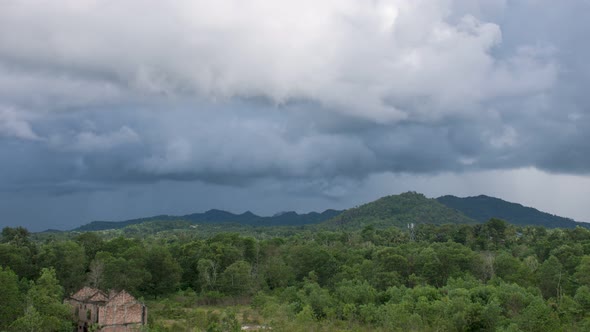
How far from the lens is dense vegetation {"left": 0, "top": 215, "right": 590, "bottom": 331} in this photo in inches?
1709

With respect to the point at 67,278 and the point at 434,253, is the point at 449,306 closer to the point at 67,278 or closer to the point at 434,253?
the point at 434,253

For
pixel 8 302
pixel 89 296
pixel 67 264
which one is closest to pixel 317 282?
pixel 67 264

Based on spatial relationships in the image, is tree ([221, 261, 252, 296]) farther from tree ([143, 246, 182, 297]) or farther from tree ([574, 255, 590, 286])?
tree ([574, 255, 590, 286])

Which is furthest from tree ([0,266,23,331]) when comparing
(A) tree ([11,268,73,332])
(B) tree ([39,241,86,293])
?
(B) tree ([39,241,86,293])

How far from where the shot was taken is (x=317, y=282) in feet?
235

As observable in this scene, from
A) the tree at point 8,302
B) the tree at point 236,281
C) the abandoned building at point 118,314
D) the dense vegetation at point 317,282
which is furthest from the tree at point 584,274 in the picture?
the tree at point 8,302

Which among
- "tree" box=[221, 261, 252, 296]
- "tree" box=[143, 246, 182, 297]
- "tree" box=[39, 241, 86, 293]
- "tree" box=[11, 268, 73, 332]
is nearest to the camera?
"tree" box=[11, 268, 73, 332]

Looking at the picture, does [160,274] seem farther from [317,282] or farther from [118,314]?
[118,314]

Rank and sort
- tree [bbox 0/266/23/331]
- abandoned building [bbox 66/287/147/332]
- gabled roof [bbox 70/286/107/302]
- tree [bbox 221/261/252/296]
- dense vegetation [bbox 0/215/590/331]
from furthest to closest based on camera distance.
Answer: tree [bbox 221/261/252/296], gabled roof [bbox 70/286/107/302], dense vegetation [bbox 0/215/590/331], abandoned building [bbox 66/287/147/332], tree [bbox 0/266/23/331]

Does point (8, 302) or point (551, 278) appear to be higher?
point (551, 278)

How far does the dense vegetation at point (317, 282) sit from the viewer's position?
43.4 meters

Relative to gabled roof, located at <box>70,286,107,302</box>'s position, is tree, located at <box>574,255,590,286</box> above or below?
above

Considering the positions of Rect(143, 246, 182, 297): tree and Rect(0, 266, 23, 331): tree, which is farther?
Rect(143, 246, 182, 297): tree

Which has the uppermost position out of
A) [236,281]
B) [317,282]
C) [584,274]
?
[584,274]
